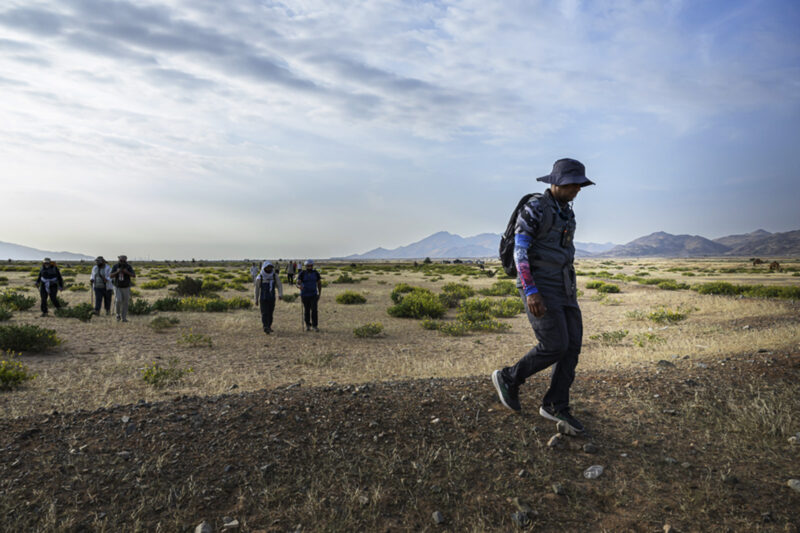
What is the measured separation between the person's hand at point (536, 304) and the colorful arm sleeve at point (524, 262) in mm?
37

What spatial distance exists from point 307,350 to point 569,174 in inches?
323

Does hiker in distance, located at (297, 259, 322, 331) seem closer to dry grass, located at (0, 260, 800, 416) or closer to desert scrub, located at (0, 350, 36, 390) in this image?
dry grass, located at (0, 260, 800, 416)

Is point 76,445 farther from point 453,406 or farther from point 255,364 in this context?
point 255,364

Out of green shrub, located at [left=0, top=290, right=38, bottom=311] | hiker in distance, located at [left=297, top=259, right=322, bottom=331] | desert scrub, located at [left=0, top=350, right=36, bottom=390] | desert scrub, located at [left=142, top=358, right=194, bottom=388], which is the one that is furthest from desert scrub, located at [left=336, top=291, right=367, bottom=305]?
desert scrub, located at [left=0, top=350, right=36, bottom=390]

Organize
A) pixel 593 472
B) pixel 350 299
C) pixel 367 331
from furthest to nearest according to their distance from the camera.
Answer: pixel 350 299 < pixel 367 331 < pixel 593 472

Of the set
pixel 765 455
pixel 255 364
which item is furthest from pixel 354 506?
pixel 255 364

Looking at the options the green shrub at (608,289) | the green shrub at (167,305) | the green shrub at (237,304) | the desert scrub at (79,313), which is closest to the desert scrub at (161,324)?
the desert scrub at (79,313)

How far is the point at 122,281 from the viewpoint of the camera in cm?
1345

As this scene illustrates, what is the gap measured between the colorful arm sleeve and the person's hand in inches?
1.4

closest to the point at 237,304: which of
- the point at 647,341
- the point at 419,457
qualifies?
the point at 647,341

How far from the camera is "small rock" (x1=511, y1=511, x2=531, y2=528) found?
2.75 metres

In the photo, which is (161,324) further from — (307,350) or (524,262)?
(524,262)

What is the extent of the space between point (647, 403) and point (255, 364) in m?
7.27

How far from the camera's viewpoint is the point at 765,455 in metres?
3.47
